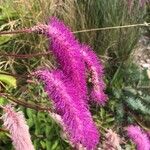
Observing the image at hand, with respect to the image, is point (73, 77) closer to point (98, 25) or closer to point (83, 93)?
point (83, 93)

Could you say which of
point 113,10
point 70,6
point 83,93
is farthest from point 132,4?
point 83,93

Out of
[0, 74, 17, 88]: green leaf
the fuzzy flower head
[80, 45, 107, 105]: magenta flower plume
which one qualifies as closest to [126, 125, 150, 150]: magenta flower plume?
the fuzzy flower head

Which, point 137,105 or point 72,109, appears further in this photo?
point 137,105

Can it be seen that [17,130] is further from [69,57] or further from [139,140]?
[139,140]

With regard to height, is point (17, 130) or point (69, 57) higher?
point (69, 57)

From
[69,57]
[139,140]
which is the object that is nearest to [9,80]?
[139,140]
